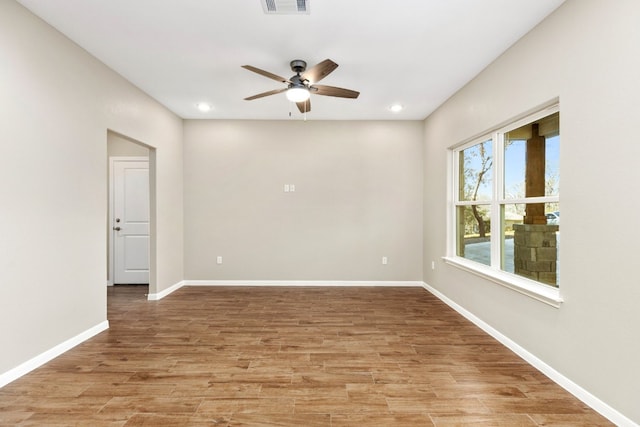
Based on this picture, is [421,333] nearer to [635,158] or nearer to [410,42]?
[635,158]

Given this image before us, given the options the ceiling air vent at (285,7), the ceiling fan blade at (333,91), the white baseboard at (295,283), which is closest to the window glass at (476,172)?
the ceiling fan blade at (333,91)

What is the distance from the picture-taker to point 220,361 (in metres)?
2.62

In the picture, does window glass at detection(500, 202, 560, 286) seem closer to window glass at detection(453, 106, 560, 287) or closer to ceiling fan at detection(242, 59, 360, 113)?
window glass at detection(453, 106, 560, 287)

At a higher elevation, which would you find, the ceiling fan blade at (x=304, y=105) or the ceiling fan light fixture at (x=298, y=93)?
the ceiling fan blade at (x=304, y=105)

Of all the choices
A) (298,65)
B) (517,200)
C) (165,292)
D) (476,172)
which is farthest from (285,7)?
(165,292)

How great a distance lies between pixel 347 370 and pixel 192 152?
13.7 ft

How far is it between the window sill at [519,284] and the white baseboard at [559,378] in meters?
0.48

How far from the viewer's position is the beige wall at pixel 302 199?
521 centimetres

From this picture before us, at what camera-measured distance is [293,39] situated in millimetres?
2760

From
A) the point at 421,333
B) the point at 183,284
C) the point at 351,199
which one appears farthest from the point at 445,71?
the point at 183,284

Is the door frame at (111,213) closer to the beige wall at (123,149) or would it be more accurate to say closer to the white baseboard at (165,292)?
the beige wall at (123,149)

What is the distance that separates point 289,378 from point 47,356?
78.0 inches

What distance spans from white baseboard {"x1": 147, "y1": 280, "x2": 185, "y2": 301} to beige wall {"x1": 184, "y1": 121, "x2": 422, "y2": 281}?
220mm

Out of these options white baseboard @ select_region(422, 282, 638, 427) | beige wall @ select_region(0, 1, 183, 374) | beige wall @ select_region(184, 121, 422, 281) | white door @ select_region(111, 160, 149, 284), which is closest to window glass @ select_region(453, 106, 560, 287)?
white baseboard @ select_region(422, 282, 638, 427)
